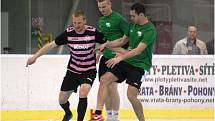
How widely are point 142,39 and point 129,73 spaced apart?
50 centimetres

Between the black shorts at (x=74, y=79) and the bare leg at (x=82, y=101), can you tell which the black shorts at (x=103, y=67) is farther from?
the bare leg at (x=82, y=101)

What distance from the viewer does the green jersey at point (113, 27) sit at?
27.1 feet

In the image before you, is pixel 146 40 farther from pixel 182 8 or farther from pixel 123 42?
pixel 182 8

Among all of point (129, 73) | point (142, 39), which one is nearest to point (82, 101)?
point (129, 73)

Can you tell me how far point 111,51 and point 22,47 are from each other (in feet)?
11.6

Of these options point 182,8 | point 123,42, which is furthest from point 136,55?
point 182,8

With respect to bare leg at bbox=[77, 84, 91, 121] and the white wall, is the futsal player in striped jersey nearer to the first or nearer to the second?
bare leg at bbox=[77, 84, 91, 121]

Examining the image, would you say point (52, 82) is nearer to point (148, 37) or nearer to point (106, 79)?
point (106, 79)

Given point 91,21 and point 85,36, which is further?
point 91,21

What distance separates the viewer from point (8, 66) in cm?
1097

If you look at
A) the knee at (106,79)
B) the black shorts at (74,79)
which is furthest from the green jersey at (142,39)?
the black shorts at (74,79)

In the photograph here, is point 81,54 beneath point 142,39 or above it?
beneath

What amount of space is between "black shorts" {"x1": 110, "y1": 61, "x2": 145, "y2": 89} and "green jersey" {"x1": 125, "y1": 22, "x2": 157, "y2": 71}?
6cm

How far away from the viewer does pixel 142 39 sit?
26.1 ft
